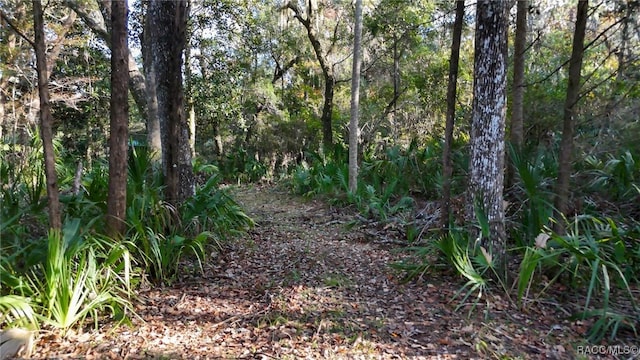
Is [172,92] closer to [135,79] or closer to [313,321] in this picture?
[313,321]

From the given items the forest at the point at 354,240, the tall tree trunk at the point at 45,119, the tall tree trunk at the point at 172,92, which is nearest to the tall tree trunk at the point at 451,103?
the forest at the point at 354,240

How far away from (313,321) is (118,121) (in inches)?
105

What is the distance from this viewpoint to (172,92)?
530 cm

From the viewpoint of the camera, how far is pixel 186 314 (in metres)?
3.95

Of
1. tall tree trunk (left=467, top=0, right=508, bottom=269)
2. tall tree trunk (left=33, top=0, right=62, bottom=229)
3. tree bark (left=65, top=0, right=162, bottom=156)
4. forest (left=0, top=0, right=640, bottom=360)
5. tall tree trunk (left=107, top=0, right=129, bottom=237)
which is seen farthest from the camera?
tree bark (left=65, top=0, right=162, bottom=156)

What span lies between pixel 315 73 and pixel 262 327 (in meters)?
15.0

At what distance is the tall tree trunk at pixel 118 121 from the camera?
4.01 metres

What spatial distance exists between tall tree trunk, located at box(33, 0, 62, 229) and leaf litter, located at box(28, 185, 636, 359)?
1.05 m

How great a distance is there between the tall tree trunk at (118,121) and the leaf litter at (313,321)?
88cm

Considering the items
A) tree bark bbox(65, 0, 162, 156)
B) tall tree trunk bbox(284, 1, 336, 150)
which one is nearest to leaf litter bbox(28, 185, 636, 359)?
tree bark bbox(65, 0, 162, 156)

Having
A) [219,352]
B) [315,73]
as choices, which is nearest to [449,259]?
[219,352]

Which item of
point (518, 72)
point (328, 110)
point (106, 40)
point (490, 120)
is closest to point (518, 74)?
point (518, 72)

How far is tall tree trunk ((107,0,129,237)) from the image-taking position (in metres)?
4.01

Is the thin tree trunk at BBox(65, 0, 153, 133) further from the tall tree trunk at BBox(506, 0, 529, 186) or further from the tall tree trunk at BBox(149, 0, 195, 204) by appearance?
the tall tree trunk at BBox(506, 0, 529, 186)
